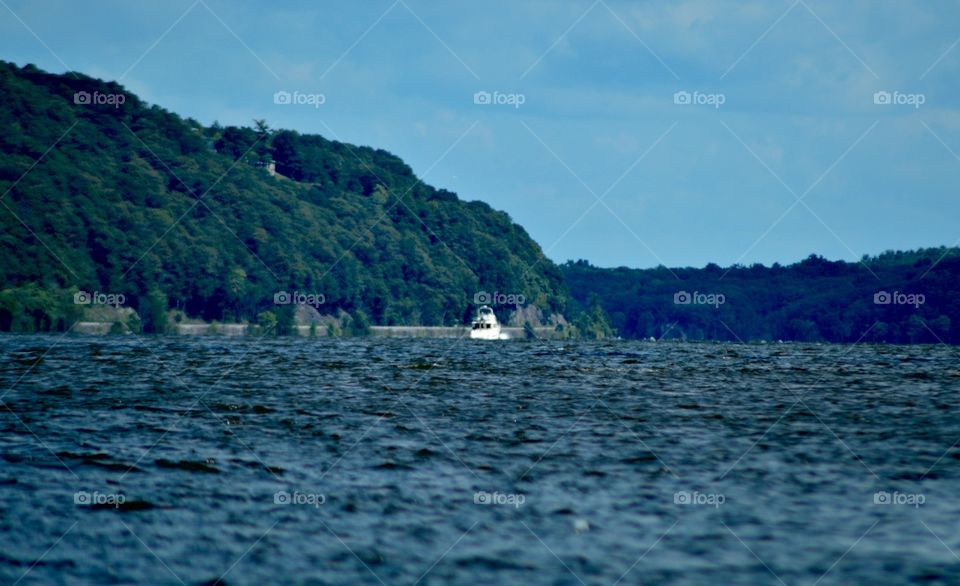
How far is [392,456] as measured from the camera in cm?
2506

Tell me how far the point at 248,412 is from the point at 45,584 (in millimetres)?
21390

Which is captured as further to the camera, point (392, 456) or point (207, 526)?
point (392, 456)

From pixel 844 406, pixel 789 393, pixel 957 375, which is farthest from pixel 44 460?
pixel 957 375

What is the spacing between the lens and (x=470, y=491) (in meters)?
20.4

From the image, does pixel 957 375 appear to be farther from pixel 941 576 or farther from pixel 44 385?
pixel 941 576

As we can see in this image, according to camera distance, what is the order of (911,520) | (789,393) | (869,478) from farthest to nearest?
(789,393) → (869,478) → (911,520)

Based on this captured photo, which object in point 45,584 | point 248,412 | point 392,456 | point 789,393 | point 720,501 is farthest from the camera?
point 789,393

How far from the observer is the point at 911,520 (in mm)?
18312

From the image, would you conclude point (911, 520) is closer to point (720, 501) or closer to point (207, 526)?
point (720, 501)

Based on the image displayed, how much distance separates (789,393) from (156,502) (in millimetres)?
35704

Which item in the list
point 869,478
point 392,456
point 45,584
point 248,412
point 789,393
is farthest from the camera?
point 789,393

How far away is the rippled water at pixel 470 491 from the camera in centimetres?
1506

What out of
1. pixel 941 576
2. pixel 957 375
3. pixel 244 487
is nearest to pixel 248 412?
pixel 244 487

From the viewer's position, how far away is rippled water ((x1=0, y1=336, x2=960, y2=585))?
15.1 metres
